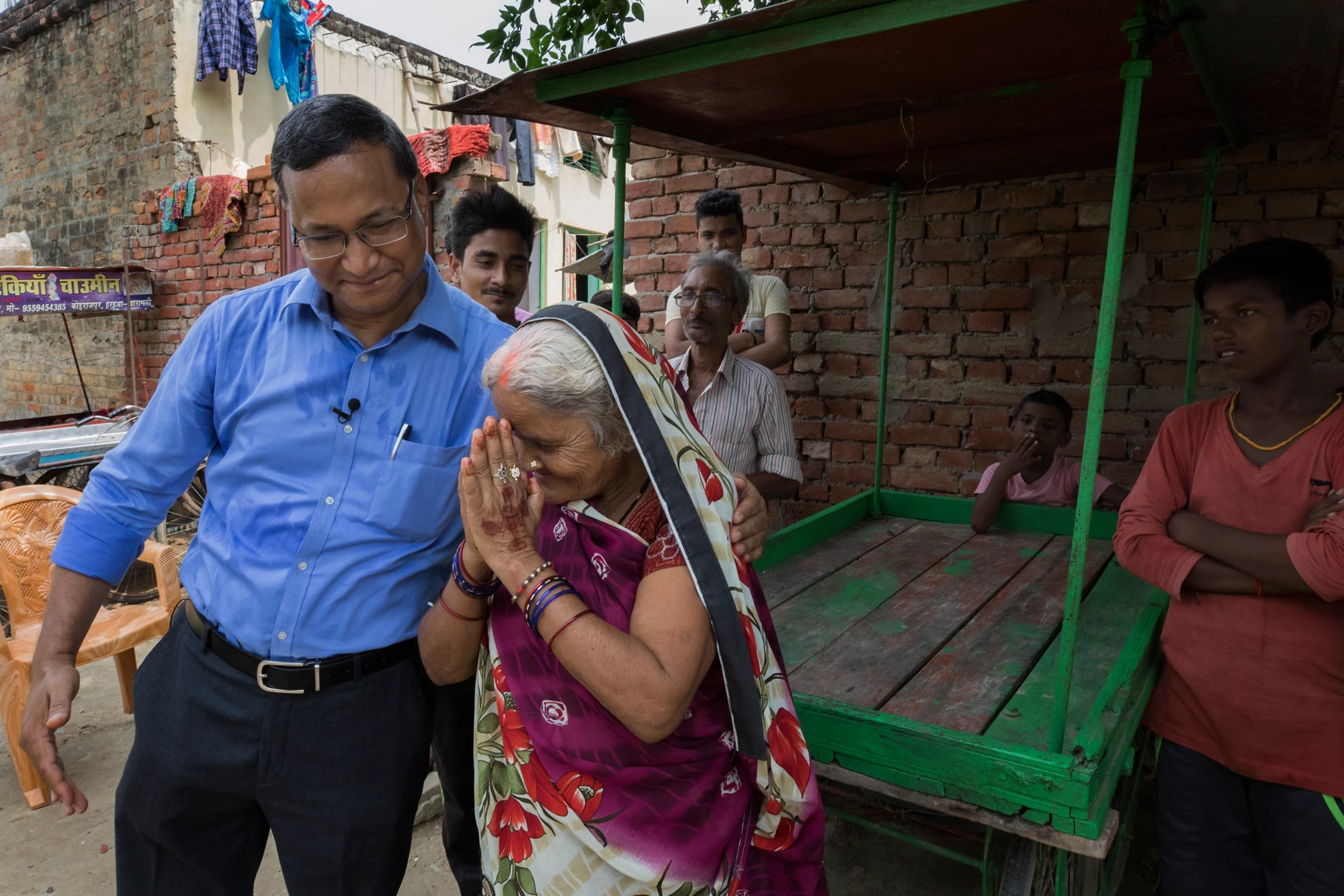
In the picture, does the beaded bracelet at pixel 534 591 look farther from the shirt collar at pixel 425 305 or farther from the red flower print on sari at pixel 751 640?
the shirt collar at pixel 425 305

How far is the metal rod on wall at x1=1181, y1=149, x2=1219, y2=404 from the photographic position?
9.64 ft

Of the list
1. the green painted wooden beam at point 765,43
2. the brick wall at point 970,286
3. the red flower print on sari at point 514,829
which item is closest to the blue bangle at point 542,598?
the red flower print on sari at point 514,829

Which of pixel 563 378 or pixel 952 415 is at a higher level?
pixel 563 378

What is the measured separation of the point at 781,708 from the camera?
141 centimetres

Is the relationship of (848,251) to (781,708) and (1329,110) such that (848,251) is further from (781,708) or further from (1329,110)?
(781,708)

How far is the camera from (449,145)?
682 centimetres

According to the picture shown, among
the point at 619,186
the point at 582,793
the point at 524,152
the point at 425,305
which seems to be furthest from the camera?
the point at 524,152

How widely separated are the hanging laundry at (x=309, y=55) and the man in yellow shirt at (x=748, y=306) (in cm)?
754

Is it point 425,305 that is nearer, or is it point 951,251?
point 425,305

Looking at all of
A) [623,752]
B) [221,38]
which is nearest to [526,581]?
[623,752]

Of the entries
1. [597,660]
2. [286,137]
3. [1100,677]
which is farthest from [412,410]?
[1100,677]

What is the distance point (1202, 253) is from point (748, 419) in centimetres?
176

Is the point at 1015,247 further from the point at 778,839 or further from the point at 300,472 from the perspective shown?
the point at 300,472

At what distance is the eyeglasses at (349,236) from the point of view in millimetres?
1490
